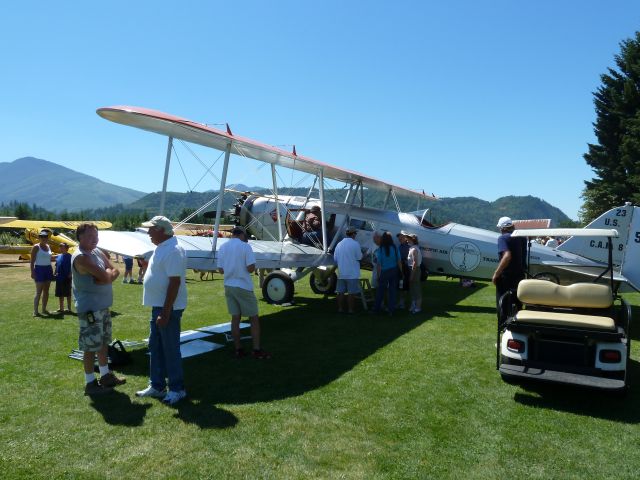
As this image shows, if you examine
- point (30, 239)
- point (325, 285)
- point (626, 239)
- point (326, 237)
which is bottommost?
point (325, 285)

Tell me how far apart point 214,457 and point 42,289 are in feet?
25.5

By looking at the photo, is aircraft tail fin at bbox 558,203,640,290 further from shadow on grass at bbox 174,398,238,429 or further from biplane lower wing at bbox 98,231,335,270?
shadow on grass at bbox 174,398,238,429

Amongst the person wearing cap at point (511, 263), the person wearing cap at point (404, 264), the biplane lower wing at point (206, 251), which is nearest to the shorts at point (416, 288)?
the person wearing cap at point (404, 264)

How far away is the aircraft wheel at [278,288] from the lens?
35.1 feet

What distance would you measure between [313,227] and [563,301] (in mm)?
8068

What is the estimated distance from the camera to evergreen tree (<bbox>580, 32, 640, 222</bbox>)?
1423 inches

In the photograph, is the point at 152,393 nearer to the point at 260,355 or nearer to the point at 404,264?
the point at 260,355

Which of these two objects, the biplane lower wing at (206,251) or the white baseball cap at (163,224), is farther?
the biplane lower wing at (206,251)

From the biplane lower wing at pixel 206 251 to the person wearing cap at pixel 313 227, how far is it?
58 cm

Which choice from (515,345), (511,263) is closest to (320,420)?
(515,345)

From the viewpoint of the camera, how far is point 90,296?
15.9ft

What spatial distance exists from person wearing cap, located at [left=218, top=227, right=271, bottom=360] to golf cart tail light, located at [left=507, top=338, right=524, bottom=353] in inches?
121

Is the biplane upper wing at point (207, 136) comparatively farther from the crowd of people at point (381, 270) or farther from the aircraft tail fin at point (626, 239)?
the aircraft tail fin at point (626, 239)

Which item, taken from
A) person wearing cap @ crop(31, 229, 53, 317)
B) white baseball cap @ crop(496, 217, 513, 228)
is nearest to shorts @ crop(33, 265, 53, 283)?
person wearing cap @ crop(31, 229, 53, 317)
